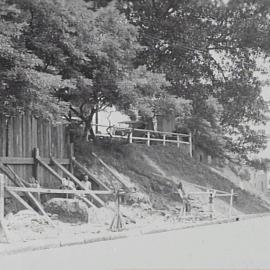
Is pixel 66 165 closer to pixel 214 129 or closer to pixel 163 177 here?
pixel 163 177

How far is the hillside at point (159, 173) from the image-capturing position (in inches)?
917

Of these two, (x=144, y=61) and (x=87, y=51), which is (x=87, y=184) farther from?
(x=144, y=61)

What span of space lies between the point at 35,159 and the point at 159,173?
829 cm

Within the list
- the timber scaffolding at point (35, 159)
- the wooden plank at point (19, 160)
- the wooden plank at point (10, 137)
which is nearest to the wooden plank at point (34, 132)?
the timber scaffolding at point (35, 159)

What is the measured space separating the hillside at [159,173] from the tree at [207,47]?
3.03 m

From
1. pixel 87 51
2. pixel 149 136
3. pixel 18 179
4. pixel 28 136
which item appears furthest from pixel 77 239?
pixel 149 136

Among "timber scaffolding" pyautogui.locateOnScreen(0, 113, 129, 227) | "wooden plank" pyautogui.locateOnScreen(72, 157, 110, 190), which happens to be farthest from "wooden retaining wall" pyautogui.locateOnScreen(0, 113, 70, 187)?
"wooden plank" pyautogui.locateOnScreen(72, 157, 110, 190)

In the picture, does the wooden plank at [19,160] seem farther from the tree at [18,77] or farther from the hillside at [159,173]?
the hillside at [159,173]

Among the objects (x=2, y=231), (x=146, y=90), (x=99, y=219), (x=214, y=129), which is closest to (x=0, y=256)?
(x=2, y=231)

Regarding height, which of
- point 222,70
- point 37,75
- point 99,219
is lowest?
point 99,219

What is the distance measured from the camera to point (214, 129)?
1339 inches

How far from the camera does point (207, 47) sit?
30.0 m

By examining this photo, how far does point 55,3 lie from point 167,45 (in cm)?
1177

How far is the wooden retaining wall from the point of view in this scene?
19.0 metres
